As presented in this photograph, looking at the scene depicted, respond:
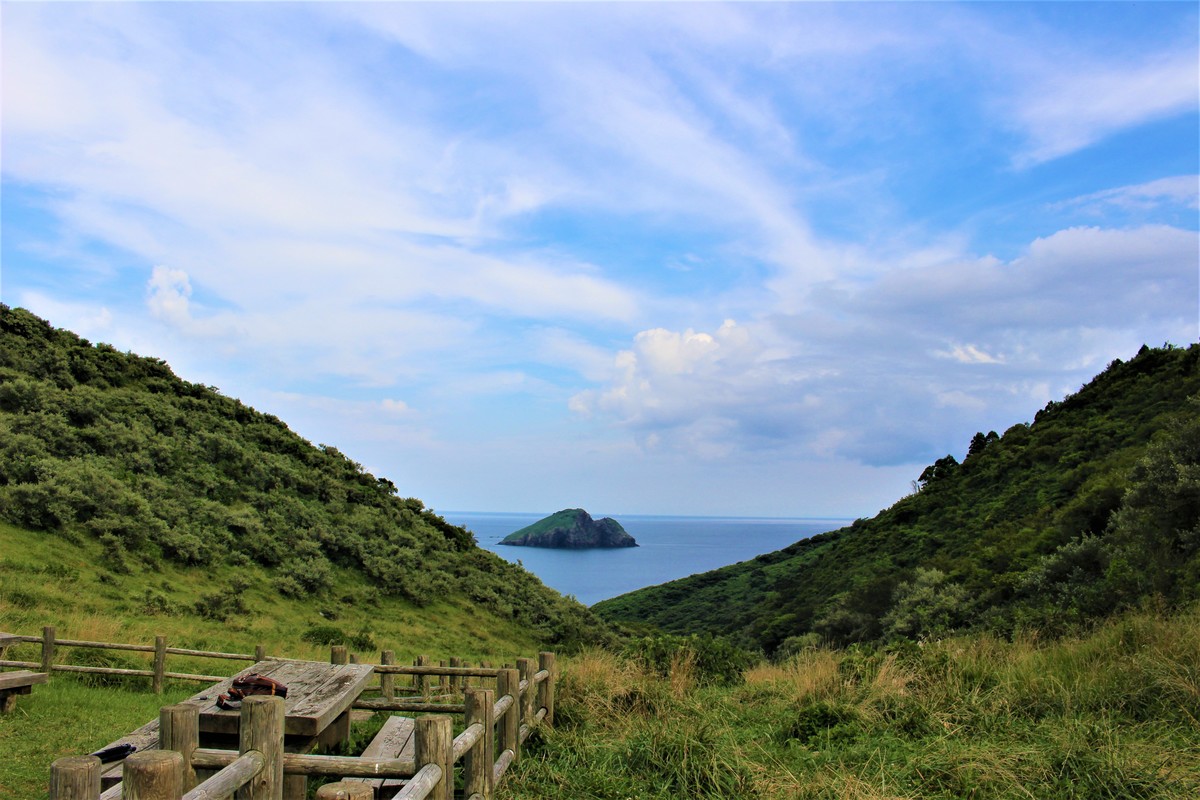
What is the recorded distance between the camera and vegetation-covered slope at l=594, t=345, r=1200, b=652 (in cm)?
1392

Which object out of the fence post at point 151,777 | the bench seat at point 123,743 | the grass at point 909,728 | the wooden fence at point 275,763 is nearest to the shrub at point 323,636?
the grass at point 909,728

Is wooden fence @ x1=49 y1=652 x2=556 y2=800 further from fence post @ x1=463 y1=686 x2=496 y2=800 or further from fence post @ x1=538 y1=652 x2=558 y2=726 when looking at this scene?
fence post @ x1=538 y1=652 x2=558 y2=726

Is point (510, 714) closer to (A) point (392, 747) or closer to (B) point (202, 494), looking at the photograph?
(A) point (392, 747)

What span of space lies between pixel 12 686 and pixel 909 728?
32.1 feet

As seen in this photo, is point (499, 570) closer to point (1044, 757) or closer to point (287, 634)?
point (287, 634)

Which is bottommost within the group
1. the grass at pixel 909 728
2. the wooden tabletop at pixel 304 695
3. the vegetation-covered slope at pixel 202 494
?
the grass at pixel 909 728

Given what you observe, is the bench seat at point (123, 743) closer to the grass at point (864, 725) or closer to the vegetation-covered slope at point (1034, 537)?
the grass at point (864, 725)

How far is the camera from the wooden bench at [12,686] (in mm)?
8406

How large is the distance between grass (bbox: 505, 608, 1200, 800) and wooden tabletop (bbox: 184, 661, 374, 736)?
1.60 m

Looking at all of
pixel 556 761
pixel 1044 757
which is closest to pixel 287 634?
pixel 556 761

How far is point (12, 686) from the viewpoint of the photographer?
8469 mm

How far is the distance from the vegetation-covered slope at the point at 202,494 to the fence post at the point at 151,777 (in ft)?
62.3

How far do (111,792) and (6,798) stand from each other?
3309mm

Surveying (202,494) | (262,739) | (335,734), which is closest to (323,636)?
(202,494)
